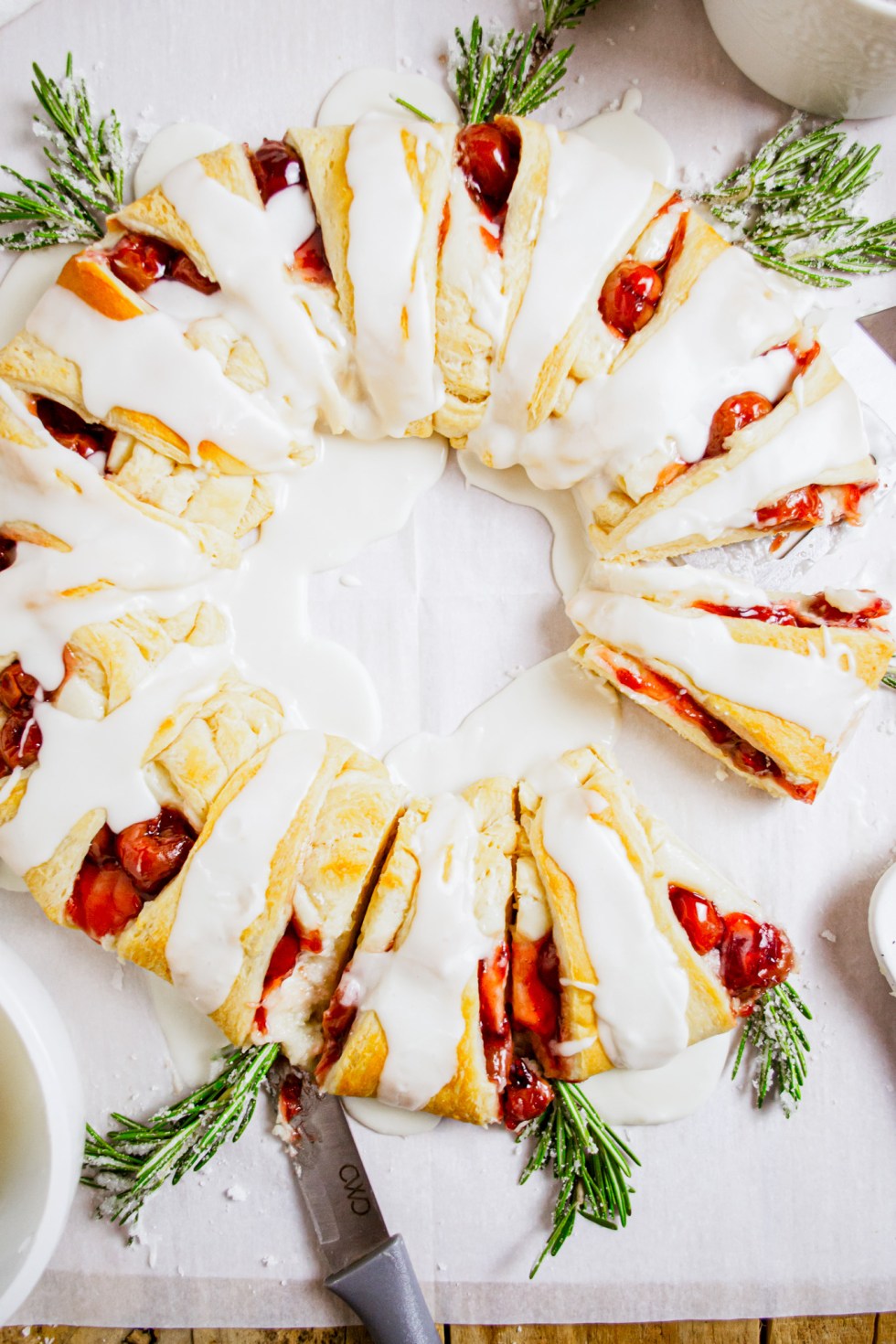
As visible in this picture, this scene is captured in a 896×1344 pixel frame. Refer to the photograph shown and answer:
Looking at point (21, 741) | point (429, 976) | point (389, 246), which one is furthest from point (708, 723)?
point (21, 741)

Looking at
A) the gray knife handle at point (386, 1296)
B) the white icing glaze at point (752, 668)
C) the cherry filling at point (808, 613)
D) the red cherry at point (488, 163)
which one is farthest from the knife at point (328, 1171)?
the red cherry at point (488, 163)

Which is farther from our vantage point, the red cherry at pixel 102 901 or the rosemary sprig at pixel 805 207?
the rosemary sprig at pixel 805 207

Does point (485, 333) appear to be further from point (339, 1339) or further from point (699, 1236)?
point (339, 1339)

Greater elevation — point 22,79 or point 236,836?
point 22,79

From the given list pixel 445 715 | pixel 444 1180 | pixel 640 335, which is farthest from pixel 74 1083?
pixel 640 335

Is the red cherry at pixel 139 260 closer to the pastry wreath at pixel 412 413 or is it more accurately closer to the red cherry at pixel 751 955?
the pastry wreath at pixel 412 413

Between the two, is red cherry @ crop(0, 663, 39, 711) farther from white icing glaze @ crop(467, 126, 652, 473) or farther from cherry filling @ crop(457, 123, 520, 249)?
cherry filling @ crop(457, 123, 520, 249)
